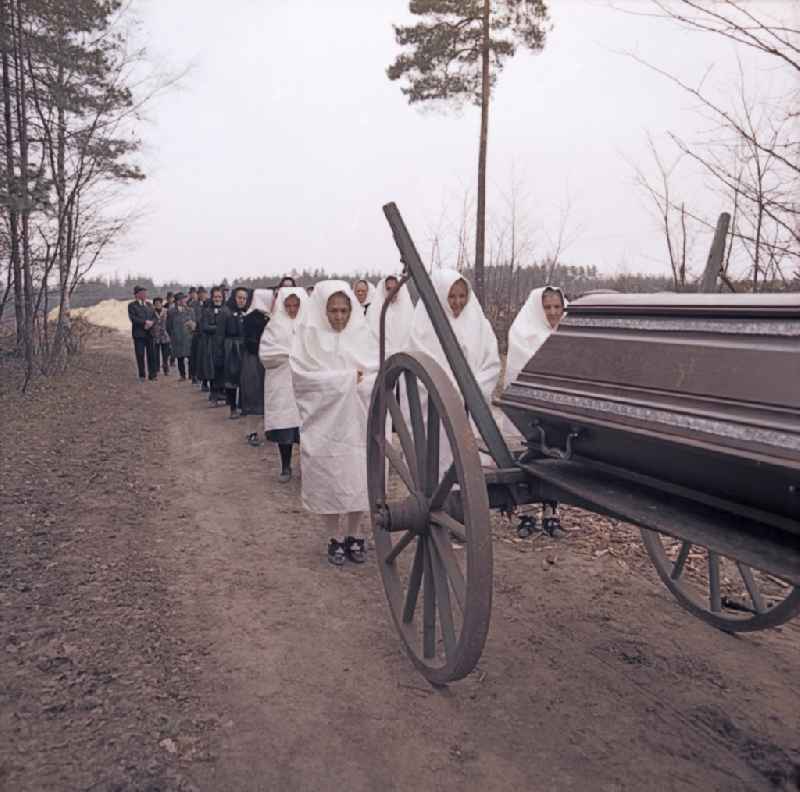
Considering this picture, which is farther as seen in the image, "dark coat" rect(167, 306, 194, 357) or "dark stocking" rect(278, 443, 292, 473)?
"dark coat" rect(167, 306, 194, 357)

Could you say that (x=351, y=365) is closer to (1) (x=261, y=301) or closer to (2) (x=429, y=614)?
(2) (x=429, y=614)

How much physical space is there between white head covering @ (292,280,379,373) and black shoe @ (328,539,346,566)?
3.74ft

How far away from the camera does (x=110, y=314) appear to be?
Answer: 42.8m

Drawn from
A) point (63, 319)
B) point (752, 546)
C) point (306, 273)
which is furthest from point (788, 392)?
point (306, 273)

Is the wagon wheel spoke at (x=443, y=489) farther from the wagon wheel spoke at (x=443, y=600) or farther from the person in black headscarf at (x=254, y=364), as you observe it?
the person in black headscarf at (x=254, y=364)

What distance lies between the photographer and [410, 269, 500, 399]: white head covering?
15.9 feet

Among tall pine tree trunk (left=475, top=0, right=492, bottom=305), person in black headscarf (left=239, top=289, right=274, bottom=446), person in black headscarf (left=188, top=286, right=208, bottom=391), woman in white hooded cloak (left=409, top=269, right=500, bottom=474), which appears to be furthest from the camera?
tall pine tree trunk (left=475, top=0, right=492, bottom=305)

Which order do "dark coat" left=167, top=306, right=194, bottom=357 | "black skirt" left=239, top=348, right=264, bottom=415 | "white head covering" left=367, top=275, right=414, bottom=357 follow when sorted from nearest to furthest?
"white head covering" left=367, top=275, right=414, bottom=357 < "black skirt" left=239, top=348, right=264, bottom=415 < "dark coat" left=167, top=306, right=194, bottom=357

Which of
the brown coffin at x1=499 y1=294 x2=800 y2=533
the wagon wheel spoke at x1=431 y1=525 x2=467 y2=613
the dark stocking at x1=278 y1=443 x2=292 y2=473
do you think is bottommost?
the dark stocking at x1=278 y1=443 x2=292 y2=473

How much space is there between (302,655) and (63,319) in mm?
11910

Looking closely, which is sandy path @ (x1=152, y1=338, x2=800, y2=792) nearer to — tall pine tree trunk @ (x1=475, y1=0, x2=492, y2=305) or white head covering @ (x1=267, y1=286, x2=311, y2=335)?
white head covering @ (x1=267, y1=286, x2=311, y2=335)

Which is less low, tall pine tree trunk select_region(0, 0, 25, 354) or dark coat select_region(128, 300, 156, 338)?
tall pine tree trunk select_region(0, 0, 25, 354)

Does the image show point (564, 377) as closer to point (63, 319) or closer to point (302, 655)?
point (302, 655)

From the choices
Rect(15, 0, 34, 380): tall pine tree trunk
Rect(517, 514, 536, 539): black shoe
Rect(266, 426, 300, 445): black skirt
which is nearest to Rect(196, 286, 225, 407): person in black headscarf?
Rect(15, 0, 34, 380): tall pine tree trunk
